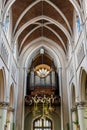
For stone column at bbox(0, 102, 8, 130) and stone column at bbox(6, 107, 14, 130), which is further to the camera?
stone column at bbox(6, 107, 14, 130)

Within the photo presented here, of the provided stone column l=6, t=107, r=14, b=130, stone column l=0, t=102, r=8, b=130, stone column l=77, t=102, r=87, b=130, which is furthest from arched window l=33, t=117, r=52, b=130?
stone column l=77, t=102, r=87, b=130

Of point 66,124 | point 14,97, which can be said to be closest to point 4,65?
point 14,97

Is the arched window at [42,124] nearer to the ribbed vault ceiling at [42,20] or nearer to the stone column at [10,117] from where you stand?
the stone column at [10,117]

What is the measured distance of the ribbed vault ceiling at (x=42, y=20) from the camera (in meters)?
16.6

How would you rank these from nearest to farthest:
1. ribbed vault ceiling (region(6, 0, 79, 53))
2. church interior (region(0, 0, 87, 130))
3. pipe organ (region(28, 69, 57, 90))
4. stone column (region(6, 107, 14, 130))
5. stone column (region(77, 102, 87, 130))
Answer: stone column (region(77, 102, 87, 130)), church interior (region(0, 0, 87, 130)), ribbed vault ceiling (region(6, 0, 79, 53)), stone column (region(6, 107, 14, 130)), pipe organ (region(28, 69, 57, 90))


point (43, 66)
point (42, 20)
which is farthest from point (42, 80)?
point (42, 20)

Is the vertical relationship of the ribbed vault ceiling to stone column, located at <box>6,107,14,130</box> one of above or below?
above

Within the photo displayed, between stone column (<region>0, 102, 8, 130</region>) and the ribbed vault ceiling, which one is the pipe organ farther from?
stone column (<region>0, 102, 8, 130</region>)

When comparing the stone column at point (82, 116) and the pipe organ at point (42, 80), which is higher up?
the pipe organ at point (42, 80)

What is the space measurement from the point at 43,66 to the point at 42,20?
645 centimetres

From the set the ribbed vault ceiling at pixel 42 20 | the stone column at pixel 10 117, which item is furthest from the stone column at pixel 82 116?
the ribbed vault ceiling at pixel 42 20

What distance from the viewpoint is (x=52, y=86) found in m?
Result: 19.6

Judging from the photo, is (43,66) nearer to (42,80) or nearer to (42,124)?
(42,80)

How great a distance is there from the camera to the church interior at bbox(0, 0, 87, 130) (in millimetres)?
14750
